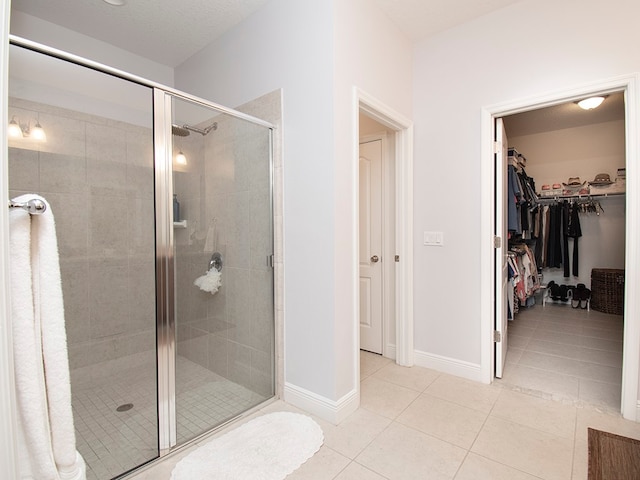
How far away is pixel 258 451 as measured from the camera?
1793mm

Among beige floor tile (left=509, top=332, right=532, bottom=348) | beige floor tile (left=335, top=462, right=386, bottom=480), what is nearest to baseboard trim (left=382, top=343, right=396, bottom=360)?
beige floor tile (left=509, top=332, right=532, bottom=348)

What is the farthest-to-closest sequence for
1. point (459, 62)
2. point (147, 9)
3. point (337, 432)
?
point (459, 62)
point (147, 9)
point (337, 432)

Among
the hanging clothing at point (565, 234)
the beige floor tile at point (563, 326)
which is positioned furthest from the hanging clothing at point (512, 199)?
the hanging clothing at point (565, 234)

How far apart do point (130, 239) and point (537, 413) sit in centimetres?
276

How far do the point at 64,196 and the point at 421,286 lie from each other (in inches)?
102

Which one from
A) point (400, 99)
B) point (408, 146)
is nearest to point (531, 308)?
point (408, 146)

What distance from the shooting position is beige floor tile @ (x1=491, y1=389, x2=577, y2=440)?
2.00 metres

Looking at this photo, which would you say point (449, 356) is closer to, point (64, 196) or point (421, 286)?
point (421, 286)

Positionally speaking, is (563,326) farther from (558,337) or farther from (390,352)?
(390,352)

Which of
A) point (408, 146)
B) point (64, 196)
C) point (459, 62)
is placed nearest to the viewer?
point (64, 196)

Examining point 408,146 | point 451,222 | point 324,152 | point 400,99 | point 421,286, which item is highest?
point 400,99

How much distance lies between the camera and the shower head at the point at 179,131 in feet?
6.12

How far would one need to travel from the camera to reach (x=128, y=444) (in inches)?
67.9

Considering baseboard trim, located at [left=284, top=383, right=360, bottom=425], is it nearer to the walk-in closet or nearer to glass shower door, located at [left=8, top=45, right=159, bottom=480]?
glass shower door, located at [left=8, top=45, right=159, bottom=480]
